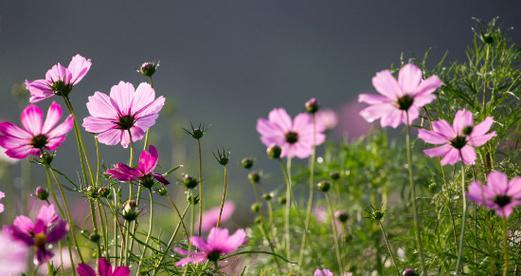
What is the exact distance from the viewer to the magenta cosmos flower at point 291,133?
79 centimetres

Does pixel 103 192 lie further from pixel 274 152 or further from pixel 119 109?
pixel 274 152

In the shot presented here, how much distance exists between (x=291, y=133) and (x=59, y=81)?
294 millimetres

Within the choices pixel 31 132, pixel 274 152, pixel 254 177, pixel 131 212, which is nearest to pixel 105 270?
pixel 131 212

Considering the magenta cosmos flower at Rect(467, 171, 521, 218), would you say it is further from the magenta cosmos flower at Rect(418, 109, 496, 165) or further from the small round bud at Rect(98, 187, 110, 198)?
the small round bud at Rect(98, 187, 110, 198)

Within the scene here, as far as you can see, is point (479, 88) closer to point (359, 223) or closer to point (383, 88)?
point (383, 88)

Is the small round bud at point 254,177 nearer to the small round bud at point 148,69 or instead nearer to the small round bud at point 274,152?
the small round bud at point 274,152

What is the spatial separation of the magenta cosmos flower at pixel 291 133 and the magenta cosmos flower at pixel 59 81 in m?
0.24

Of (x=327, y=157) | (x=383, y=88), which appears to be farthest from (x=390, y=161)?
(x=383, y=88)

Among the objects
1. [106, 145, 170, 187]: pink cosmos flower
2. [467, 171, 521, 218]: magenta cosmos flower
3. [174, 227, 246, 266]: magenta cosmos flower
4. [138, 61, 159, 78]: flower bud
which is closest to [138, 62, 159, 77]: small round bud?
[138, 61, 159, 78]: flower bud

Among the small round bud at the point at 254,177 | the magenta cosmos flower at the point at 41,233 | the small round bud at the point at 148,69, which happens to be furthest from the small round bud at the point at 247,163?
the magenta cosmos flower at the point at 41,233

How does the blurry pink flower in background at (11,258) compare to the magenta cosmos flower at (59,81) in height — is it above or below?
below

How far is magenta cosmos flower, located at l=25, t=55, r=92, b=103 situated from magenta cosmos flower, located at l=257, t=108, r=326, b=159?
9.3 inches

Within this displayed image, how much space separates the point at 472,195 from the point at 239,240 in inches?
8.0

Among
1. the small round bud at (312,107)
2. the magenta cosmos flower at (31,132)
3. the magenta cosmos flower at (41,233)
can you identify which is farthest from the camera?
the small round bud at (312,107)
